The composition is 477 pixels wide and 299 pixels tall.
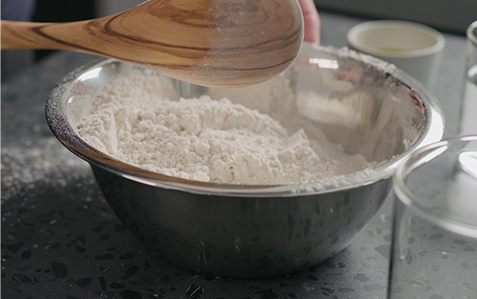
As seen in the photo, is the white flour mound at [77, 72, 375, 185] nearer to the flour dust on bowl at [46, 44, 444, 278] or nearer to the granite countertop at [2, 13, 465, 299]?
the flour dust on bowl at [46, 44, 444, 278]

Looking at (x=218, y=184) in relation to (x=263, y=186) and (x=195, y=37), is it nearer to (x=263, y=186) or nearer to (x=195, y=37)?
(x=263, y=186)

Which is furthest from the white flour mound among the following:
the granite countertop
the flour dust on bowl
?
the granite countertop

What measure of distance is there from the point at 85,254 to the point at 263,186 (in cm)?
29

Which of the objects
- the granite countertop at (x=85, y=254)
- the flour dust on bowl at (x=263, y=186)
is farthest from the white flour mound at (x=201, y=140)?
the granite countertop at (x=85, y=254)

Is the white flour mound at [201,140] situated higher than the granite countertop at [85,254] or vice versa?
the white flour mound at [201,140]

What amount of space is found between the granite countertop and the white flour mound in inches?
4.5

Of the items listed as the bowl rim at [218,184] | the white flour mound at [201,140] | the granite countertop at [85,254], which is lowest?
the granite countertop at [85,254]

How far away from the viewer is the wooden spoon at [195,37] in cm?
57

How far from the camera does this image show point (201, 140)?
25.7 inches

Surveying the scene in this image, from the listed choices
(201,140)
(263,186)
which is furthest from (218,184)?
(201,140)

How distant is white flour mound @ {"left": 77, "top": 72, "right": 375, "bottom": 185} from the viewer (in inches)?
24.2

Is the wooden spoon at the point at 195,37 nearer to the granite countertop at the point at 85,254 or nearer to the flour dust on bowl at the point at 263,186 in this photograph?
the flour dust on bowl at the point at 263,186

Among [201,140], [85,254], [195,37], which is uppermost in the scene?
[195,37]

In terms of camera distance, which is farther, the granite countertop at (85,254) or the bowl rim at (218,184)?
the granite countertop at (85,254)
